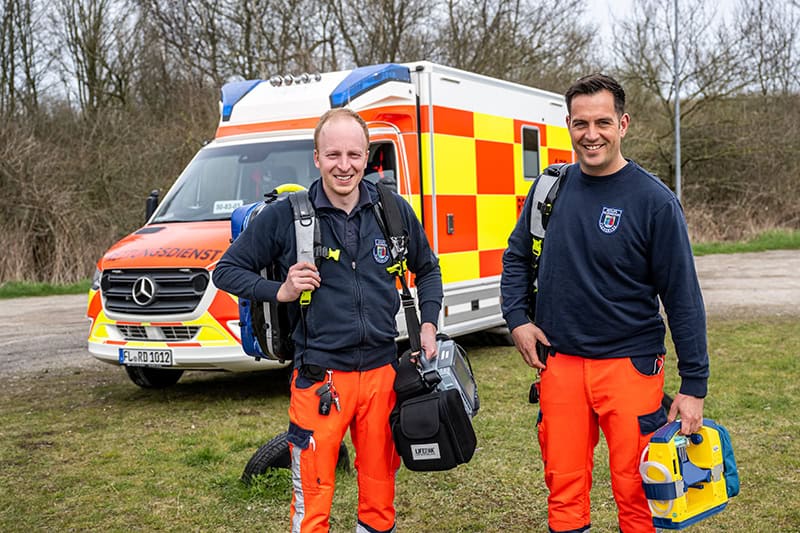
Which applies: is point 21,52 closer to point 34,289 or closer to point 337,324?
point 34,289

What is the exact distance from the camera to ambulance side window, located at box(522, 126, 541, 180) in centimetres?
985

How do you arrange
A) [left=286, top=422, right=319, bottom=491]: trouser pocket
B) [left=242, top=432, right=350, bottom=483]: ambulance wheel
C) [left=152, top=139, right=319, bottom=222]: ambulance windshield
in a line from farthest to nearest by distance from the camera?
[left=152, top=139, right=319, bottom=222]: ambulance windshield < [left=242, top=432, right=350, bottom=483]: ambulance wheel < [left=286, top=422, right=319, bottom=491]: trouser pocket

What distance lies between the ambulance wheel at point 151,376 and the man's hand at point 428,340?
193 inches

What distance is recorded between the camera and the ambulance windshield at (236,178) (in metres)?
7.64

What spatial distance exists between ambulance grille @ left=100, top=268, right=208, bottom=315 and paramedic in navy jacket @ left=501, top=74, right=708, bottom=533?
14.0 feet

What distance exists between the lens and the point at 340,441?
3289 mm

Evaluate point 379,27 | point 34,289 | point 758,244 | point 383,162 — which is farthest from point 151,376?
point 758,244

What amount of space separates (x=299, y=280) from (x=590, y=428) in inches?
46.7

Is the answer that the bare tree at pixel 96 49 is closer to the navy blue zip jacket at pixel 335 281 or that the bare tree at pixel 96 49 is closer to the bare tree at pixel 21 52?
the bare tree at pixel 21 52

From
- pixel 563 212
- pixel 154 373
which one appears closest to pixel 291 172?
pixel 154 373

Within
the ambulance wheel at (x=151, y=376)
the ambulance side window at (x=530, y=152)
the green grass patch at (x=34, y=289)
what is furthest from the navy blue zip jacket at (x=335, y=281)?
the green grass patch at (x=34, y=289)

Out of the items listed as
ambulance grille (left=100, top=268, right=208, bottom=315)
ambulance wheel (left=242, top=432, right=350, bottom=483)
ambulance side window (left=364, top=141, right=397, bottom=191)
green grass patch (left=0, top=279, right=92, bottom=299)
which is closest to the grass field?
ambulance wheel (left=242, top=432, right=350, bottom=483)

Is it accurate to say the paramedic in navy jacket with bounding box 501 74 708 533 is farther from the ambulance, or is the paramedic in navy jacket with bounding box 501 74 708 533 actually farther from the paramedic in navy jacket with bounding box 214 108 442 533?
the ambulance

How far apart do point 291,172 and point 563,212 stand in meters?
4.73
